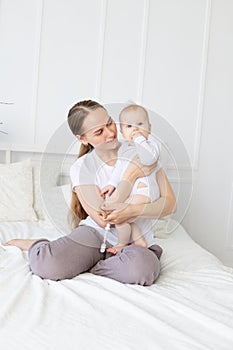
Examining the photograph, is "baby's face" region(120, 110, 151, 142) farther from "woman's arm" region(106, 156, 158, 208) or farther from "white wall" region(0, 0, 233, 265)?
"white wall" region(0, 0, 233, 265)

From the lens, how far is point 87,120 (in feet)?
4.79

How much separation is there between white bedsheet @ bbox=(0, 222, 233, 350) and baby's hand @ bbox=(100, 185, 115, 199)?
25cm

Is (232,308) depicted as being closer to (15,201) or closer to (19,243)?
(19,243)

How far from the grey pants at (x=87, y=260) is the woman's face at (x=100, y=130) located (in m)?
0.34

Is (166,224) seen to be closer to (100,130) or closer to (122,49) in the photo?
(100,130)

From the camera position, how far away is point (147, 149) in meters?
1.48

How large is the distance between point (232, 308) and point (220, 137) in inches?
84.1

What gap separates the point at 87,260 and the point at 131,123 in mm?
471

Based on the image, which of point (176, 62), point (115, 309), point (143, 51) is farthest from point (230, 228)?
point (115, 309)

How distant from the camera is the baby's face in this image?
57.6 inches

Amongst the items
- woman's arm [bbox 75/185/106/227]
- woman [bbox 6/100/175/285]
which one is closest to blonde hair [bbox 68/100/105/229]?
woman [bbox 6/100/175/285]

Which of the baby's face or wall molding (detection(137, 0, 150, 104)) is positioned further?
wall molding (detection(137, 0, 150, 104))

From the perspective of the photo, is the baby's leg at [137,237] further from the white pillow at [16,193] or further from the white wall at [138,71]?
the white wall at [138,71]

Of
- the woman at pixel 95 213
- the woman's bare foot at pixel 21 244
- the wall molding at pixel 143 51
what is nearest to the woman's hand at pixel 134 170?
the woman at pixel 95 213
